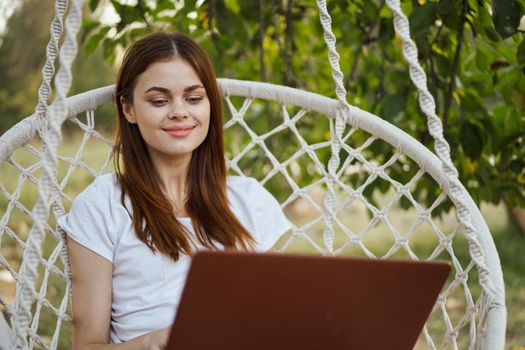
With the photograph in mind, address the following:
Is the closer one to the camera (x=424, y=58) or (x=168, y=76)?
(x=168, y=76)

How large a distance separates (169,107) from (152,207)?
186 millimetres

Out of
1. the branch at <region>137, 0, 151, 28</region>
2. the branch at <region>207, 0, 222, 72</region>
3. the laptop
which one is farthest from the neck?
the branch at <region>137, 0, 151, 28</region>

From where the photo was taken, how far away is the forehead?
57.2 inches

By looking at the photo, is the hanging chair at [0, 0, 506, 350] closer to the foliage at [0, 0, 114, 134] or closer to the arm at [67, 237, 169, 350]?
the arm at [67, 237, 169, 350]

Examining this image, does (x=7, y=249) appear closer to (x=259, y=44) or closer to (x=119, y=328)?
(x=259, y=44)

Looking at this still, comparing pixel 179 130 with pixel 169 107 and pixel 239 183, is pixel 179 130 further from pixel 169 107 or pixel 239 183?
pixel 239 183

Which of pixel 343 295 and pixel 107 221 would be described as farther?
pixel 107 221

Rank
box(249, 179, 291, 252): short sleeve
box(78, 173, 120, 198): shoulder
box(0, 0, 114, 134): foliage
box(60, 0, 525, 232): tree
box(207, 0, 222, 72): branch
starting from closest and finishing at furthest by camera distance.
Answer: box(78, 173, 120, 198): shoulder → box(249, 179, 291, 252): short sleeve → box(60, 0, 525, 232): tree → box(207, 0, 222, 72): branch → box(0, 0, 114, 134): foliage

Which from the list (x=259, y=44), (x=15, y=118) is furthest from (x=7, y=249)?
(x=259, y=44)

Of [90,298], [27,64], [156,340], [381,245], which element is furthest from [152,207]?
[27,64]

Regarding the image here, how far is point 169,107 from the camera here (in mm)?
1450

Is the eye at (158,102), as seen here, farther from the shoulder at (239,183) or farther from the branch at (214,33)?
the branch at (214,33)

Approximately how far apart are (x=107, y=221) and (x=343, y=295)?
0.53 m

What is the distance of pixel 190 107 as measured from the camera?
1.47 metres
